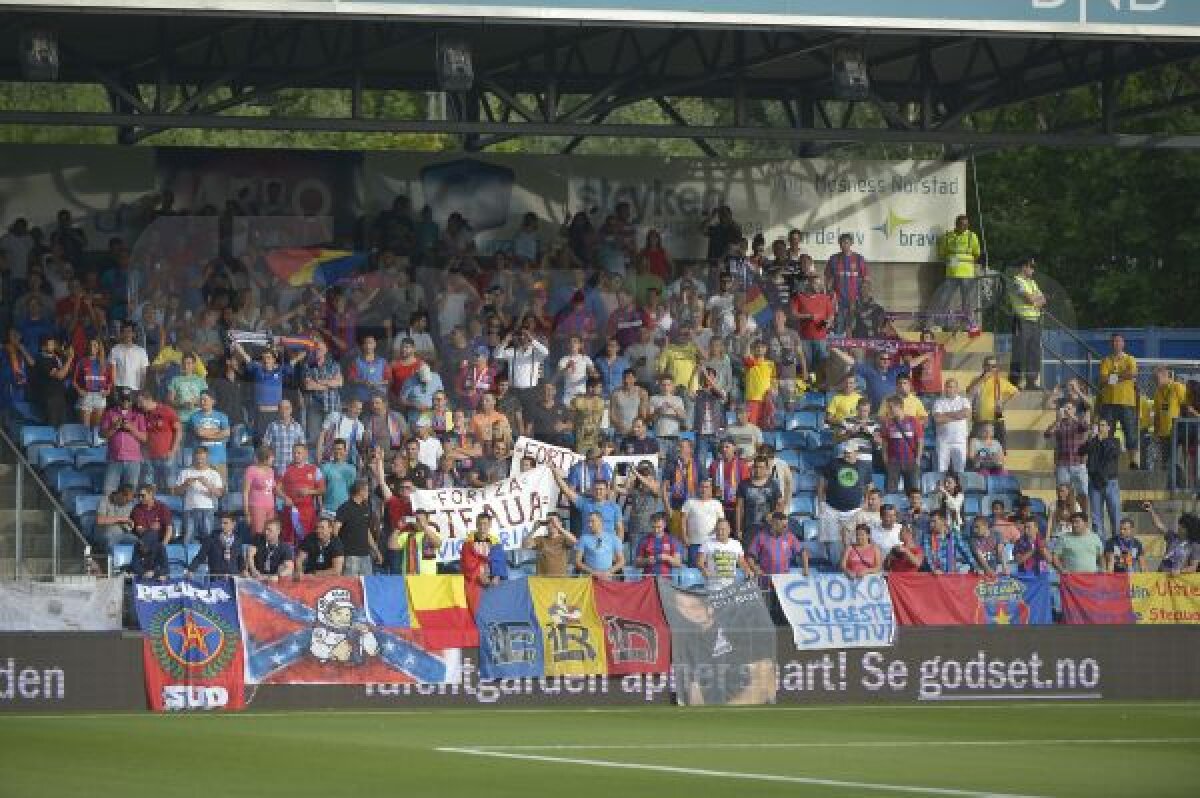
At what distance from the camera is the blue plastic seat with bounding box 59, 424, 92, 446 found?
2967 centimetres

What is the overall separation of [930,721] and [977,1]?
27.1 ft

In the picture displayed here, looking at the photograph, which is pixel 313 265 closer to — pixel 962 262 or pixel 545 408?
pixel 545 408

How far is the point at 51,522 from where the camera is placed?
27.0 metres

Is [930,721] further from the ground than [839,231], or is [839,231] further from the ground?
[839,231]

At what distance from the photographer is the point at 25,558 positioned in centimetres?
2633

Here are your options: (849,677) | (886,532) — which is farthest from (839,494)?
(849,677)

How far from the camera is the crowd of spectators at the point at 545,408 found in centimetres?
2791

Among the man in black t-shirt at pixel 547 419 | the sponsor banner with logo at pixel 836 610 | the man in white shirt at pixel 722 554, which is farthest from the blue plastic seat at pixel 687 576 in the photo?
the man in black t-shirt at pixel 547 419

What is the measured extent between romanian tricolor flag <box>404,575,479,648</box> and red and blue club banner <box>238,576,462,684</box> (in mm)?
90

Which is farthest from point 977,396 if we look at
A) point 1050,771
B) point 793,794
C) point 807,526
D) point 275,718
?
point 793,794

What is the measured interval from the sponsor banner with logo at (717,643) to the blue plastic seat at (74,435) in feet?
24.7

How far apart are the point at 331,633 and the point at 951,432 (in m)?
9.72

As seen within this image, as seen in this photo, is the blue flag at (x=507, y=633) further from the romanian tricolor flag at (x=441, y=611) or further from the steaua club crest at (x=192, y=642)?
the steaua club crest at (x=192, y=642)

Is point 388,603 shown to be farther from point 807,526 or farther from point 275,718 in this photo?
point 807,526
